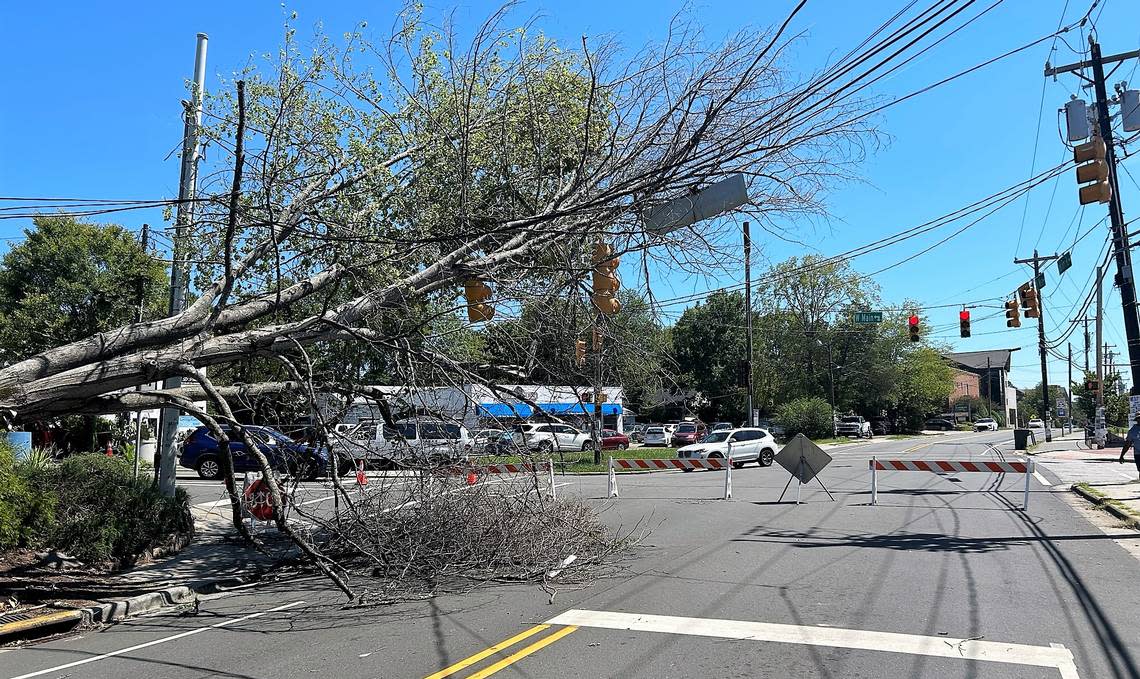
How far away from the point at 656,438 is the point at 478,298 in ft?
132

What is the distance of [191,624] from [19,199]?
7367 millimetres

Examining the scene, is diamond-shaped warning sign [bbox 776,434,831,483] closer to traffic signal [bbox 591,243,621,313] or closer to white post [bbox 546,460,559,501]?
white post [bbox 546,460,559,501]

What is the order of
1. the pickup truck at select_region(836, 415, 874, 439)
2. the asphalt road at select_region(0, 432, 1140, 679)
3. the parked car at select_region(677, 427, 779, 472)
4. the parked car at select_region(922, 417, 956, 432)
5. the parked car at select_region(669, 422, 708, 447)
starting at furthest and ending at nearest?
the parked car at select_region(922, 417, 956, 432), the pickup truck at select_region(836, 415, 874, 439), the parked car at select_region(669, 422, 708, 447), the parked car at select_region(677, 427, 779, 472), the asphalt road at select_region(0, 432, 1140, 679)

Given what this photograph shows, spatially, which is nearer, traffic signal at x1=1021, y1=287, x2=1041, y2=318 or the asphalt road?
the asphalt road

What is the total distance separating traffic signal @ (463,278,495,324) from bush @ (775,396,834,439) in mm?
44468

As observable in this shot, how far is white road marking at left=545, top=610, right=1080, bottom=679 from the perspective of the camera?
5.62 m

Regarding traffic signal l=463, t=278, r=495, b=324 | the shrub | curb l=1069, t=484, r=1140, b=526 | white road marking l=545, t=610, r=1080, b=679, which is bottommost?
curb l=1069, t=484, r=1140, b=526

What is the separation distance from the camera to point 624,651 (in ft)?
19.5

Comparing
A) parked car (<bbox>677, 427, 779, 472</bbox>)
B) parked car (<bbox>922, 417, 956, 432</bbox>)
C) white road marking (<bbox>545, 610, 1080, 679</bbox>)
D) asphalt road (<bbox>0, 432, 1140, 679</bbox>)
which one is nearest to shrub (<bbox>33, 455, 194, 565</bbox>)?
asphalt road (<bbox>0, 432, 1140, 679</bbox>)

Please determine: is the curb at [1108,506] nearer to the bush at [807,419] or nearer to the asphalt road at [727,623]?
the asphalt road at [727,623]

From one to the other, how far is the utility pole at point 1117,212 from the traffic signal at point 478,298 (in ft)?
40.1

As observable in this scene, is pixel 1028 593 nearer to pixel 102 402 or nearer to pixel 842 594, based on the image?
pixel 842 594

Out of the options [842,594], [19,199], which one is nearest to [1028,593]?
[842,594]

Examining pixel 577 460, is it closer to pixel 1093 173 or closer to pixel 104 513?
pixel 104 513
